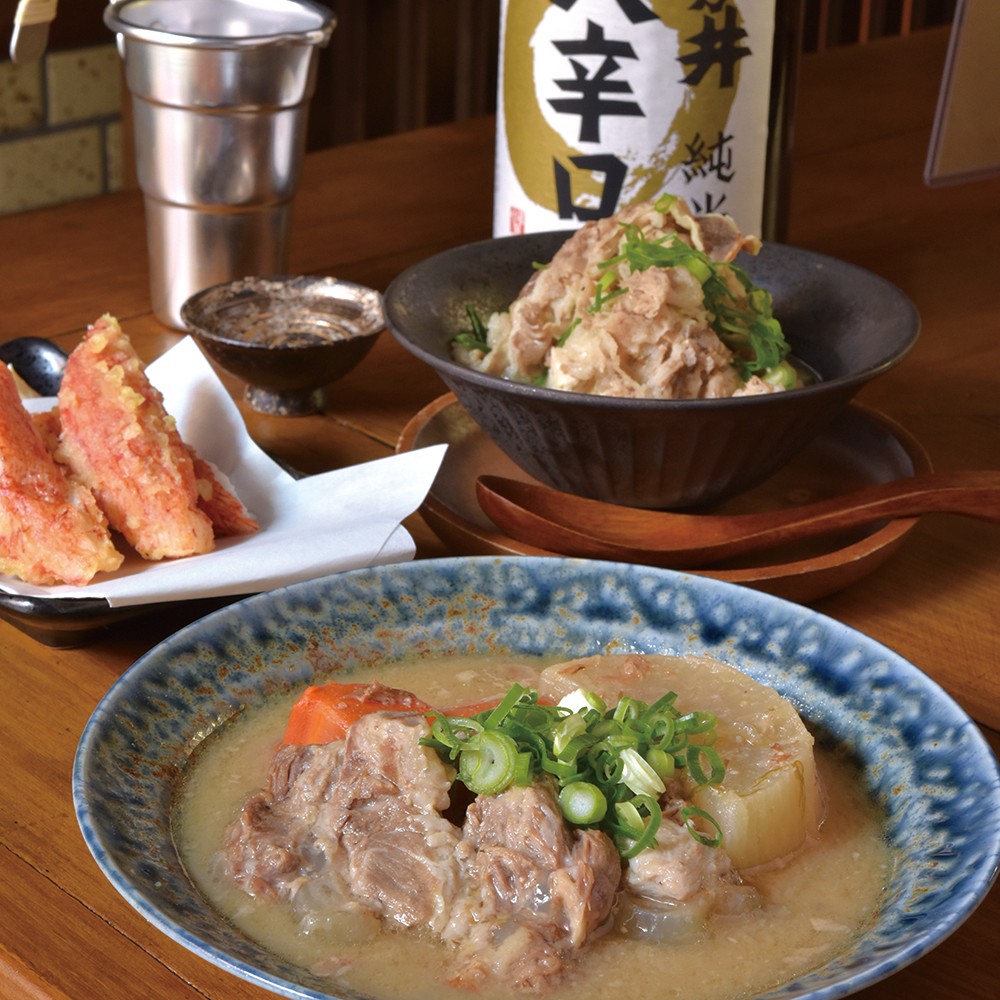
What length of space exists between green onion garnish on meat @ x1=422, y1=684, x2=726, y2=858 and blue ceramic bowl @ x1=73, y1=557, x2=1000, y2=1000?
0.37 ft

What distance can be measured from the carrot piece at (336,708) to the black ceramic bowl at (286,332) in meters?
0.58

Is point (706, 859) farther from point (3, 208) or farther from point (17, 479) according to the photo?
point (3, 208)

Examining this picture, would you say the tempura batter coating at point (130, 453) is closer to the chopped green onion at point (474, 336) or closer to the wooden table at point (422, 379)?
the wooden table at point (422, 379)

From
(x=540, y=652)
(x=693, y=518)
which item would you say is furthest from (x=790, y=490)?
(x=540, y=652)

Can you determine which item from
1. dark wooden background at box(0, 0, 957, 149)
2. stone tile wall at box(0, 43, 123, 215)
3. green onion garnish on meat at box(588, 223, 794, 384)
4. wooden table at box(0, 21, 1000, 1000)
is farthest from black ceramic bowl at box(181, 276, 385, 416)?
dark wooden background at box(0, 0, 957, 149)

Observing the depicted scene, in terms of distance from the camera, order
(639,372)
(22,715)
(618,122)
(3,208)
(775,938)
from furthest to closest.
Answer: (3,208), (618,122), (639,372), (22,715), (775,938)

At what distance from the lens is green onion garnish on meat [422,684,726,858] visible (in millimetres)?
695

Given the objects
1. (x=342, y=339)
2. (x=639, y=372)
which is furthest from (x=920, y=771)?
(x=342, y=339)

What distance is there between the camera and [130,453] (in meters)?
1.06

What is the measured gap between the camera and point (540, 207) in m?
1.54

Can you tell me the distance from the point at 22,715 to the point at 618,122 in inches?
34.3

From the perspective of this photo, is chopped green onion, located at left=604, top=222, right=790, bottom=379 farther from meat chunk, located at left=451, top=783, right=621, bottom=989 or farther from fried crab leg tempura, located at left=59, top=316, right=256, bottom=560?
meat chunk, located at left=451, top=783, right=621, bottom=989

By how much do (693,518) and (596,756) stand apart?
0.46 metres

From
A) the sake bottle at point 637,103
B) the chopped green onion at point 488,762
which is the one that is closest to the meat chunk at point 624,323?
the sake bottle at point 637,103
